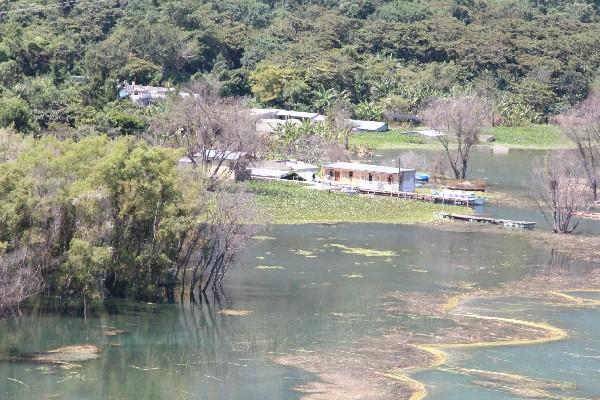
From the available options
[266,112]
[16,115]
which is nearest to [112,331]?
[16,115]

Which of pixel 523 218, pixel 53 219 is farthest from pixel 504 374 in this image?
pixel 523 218

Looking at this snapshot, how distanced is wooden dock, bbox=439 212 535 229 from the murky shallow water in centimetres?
619

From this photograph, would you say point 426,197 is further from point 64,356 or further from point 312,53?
point 312,53

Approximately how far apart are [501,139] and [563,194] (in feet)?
144

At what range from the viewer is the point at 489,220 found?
67.2 m

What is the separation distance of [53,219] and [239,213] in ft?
22.8

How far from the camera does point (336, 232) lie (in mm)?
62875

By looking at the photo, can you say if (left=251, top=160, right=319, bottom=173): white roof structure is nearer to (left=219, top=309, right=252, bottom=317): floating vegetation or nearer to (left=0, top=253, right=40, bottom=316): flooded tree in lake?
(left=219, top=309, right=252, bottom=317): floating vegetation

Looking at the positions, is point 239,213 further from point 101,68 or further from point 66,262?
point 101,68

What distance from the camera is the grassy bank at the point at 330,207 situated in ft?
218

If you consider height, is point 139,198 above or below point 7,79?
below

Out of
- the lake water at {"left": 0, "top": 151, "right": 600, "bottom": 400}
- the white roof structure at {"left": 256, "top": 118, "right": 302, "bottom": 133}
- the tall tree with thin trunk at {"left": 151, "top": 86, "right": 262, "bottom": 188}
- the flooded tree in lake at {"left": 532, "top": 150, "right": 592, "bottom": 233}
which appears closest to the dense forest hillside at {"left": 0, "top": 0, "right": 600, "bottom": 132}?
the white roof structure at {"left": 256, "top": 118, "right": 302, "bottom": 133}

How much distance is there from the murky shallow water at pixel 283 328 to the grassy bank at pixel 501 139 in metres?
41.8

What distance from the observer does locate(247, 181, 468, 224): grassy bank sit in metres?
66.3
